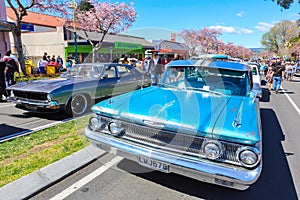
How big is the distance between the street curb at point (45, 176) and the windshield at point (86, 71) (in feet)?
11.0

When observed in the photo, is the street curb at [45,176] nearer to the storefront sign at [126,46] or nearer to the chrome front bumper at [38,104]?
the chrome front bumper at [38,104]

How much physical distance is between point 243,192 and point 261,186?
350mm

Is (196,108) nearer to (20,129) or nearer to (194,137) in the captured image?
(194,137)

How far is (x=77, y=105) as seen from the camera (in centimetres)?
639

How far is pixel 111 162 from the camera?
3.75 metres

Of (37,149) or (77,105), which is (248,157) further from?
(77,105)

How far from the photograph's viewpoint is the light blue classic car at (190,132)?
2382 mm

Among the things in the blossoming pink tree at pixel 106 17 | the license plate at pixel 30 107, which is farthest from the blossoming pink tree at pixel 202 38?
the license plate at pixel 30 107

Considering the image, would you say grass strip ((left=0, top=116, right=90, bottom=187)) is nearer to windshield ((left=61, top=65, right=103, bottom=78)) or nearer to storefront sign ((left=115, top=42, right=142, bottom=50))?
windshield ((left=61, top=65, right=103, bottom=78))

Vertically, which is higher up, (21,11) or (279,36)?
(279,36)

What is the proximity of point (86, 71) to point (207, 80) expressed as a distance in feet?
13.8

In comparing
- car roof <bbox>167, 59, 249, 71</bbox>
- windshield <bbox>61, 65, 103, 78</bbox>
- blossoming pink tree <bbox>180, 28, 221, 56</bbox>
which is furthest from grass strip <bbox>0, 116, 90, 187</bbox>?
blossoming pink tree <bbox>180, 28, 221, 56</bbox>

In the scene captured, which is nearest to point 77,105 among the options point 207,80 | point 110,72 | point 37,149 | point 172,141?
point 110,72

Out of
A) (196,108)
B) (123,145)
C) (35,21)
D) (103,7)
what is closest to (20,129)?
(123,145)
